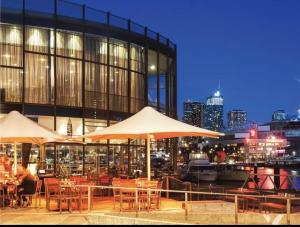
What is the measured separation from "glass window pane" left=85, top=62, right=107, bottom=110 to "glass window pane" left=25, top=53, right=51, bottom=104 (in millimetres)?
2310

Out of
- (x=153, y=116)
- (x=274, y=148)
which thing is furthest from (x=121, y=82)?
(x=274, y=148)

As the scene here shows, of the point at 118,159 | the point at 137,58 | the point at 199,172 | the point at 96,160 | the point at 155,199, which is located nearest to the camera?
the point at 155,199

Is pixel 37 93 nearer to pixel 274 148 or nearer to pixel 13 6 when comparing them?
pixel 13 6

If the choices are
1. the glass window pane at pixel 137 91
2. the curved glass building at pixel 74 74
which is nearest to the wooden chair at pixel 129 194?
the curved glass building at pixel 74 74

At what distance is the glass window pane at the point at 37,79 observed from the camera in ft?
87.4

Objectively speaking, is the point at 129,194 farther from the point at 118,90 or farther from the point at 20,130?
the point at 118,90

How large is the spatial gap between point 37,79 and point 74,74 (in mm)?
2119

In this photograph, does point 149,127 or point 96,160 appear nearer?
point 149,127

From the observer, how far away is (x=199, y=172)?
60.6 metres

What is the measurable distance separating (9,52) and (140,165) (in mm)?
10039

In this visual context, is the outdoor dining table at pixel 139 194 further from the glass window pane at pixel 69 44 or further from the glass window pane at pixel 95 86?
the glass window pane at pixel 69 44

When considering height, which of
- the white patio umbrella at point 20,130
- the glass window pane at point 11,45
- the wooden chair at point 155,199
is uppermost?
the glass window pane at point 11,45

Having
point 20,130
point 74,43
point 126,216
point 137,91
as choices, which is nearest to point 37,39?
point 74,43

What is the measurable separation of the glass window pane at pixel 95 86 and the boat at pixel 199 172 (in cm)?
2866
